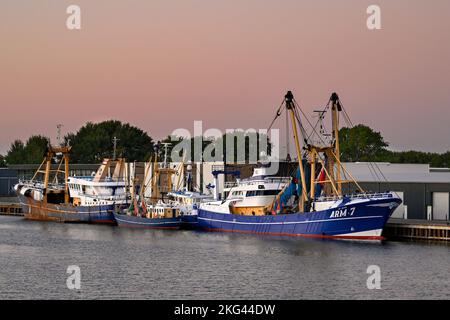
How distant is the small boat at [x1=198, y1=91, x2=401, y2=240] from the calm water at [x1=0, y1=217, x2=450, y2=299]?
2.47m

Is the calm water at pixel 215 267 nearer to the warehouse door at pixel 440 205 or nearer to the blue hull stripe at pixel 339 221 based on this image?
the blue hull stripe at pixel 339 221

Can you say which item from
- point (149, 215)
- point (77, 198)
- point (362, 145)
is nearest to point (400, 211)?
point (149, 215)

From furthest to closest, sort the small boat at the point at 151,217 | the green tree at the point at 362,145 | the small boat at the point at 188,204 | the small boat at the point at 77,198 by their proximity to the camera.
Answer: the green tree at the point at 362,145
the small boat at the point at 77,198
the small boat at the point at 188,204
the small boat at the point at 151,217

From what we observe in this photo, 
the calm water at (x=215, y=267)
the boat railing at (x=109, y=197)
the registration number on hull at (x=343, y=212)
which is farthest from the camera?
the boat railing at (x=109, y=197)

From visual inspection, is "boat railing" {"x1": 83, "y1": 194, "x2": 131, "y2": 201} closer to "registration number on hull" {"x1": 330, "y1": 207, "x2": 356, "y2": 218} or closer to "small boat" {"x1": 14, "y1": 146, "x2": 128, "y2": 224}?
"small boat" {"x1": 14, "y1": 146, "x2": 128, "y2": 224}

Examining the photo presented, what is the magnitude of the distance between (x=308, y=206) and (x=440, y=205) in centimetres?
1406

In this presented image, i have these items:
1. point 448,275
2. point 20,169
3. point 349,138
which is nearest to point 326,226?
point 448,275

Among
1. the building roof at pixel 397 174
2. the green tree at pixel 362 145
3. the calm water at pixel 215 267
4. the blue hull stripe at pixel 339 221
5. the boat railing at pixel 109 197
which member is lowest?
the calm water at pixel 215 267

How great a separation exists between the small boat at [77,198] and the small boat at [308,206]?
15.8 meters

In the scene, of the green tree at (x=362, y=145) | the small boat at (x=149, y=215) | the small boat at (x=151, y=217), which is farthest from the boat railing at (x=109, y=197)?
the green tree at (x=362, y=145)

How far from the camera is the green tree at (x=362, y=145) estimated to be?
607 ft

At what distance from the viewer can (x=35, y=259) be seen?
70.4 meters
